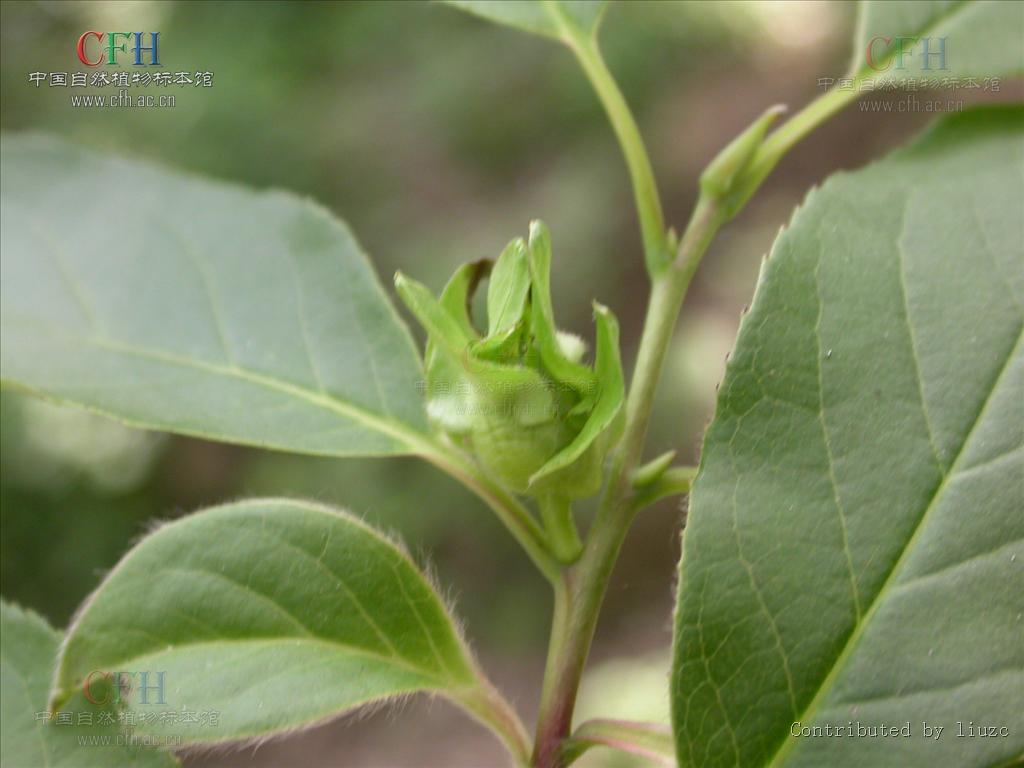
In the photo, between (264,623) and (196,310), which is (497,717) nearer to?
(264,623)

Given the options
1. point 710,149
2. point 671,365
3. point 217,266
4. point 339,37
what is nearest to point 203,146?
point 339,37

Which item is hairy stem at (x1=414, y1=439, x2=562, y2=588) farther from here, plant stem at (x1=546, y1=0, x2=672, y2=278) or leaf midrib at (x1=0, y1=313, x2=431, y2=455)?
plant stem at (x1=546, y1=0, x2=672, y2=278)

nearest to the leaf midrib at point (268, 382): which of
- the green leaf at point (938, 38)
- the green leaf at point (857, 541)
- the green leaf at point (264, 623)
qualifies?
the green leaf at point (264, 623)

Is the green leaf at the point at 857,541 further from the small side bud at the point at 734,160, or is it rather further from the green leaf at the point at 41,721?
the green leaf at the point at 41,721

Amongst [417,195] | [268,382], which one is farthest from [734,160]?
[417,195]

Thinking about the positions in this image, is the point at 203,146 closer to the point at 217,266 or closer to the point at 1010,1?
the point at 217,266
